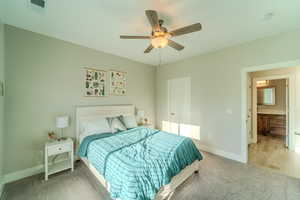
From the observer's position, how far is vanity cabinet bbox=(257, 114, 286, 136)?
15.1 feet

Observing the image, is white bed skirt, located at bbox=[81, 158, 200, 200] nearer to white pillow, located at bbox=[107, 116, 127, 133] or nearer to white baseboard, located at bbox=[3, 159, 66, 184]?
white pillow, located at bbox=[107, 116, 127, 133]

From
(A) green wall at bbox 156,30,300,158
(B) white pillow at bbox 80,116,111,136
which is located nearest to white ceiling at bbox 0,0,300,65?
(A) green wall at bbox 156,30,300,158

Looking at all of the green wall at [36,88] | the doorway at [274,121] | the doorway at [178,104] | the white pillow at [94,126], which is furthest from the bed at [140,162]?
the doorway at [274,121]

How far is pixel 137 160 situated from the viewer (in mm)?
1727

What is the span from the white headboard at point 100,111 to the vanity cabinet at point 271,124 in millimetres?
4973

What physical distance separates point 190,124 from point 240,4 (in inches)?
117

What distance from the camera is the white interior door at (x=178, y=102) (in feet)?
13.1

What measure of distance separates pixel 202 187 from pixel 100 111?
8.80 feet

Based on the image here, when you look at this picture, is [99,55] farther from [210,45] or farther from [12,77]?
[210,45]

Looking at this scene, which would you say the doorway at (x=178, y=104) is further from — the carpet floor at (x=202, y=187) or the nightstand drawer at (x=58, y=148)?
the nightstand drawer at (x=58, y=148)

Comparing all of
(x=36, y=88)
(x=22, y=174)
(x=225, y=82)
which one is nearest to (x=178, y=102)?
(x=225, y=82)

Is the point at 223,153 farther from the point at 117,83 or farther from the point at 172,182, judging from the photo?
the point at 117,83

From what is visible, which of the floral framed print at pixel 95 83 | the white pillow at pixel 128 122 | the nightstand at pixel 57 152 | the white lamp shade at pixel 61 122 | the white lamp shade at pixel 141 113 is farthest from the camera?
the white lamp shade at pixel 141 113

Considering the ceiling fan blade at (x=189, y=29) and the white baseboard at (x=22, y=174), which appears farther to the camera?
the white baseboard at (x=22, y=174)
